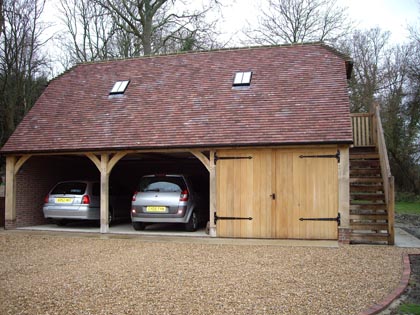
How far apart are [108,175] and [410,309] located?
908cm

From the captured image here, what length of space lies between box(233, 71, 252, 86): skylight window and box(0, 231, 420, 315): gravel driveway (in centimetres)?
518

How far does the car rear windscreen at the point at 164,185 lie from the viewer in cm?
1241

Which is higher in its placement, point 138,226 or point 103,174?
point 103,174

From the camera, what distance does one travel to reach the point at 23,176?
1442cm

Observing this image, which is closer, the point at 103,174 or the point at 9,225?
the point at 103,174

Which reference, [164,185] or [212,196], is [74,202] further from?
[212,196]

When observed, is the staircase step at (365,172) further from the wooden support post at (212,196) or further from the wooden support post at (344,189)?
the wooden support post at (212,196)

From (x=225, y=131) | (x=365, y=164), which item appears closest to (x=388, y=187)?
(x=365, y=164)

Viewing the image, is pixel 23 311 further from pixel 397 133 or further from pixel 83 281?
pixel 397 133

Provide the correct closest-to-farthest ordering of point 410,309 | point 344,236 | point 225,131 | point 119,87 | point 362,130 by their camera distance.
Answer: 1. point 410,309
2. point 344,236
3. point 225,131
4. point 362,130
5. point 119,87

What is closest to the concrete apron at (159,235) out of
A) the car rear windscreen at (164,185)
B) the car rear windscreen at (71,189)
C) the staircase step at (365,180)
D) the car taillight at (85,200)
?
the car taillight at (85,200)

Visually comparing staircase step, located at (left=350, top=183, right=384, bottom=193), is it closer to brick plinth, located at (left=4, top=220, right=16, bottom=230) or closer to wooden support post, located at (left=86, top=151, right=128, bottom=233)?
wooden support post, located at (left=86, top=151, right=128, bottom=233)

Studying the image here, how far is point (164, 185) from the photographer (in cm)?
1248

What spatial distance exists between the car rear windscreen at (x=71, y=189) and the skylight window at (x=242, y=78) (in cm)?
539
